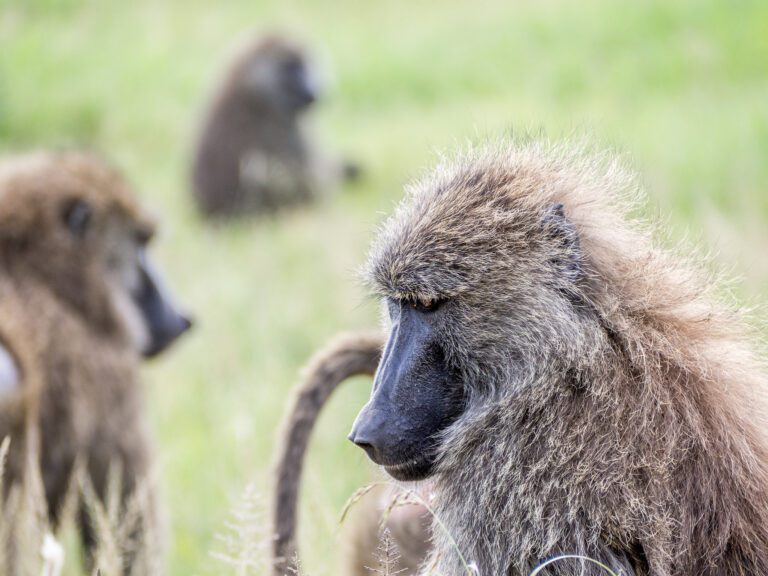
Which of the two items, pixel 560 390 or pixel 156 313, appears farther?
pixel 156 313

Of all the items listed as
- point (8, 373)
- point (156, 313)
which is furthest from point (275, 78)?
point (8, 373)

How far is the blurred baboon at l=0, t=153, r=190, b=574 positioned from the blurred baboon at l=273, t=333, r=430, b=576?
76cm

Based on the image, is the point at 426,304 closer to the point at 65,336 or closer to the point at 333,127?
the point at 65,336

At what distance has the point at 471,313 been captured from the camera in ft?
8.63

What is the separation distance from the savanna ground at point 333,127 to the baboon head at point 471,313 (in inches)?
16.5

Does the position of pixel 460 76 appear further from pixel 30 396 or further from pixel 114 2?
pixel 30 396

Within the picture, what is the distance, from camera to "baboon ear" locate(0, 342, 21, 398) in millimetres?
3877

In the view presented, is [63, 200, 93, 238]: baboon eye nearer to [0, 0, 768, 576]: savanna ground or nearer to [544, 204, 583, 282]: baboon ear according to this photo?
[0, 0, 768, 576]: savanna ground

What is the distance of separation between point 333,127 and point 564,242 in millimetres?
10703

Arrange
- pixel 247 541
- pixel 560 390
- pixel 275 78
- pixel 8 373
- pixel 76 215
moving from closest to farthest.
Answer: pixel 560 390 → pixel 247 541 → pixel 8 373 → pixel 76 215 → pixel 275 78

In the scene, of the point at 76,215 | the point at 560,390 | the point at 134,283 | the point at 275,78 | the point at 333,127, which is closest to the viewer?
the point at 560,390

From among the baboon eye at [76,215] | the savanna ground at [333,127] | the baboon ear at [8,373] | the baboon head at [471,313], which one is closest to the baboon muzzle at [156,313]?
the baboon eye at [76,215]

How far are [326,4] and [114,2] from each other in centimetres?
294

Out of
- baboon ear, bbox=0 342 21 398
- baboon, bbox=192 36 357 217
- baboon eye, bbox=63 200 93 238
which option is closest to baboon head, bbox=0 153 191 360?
baboon eye, bbox=63 200 93 238
